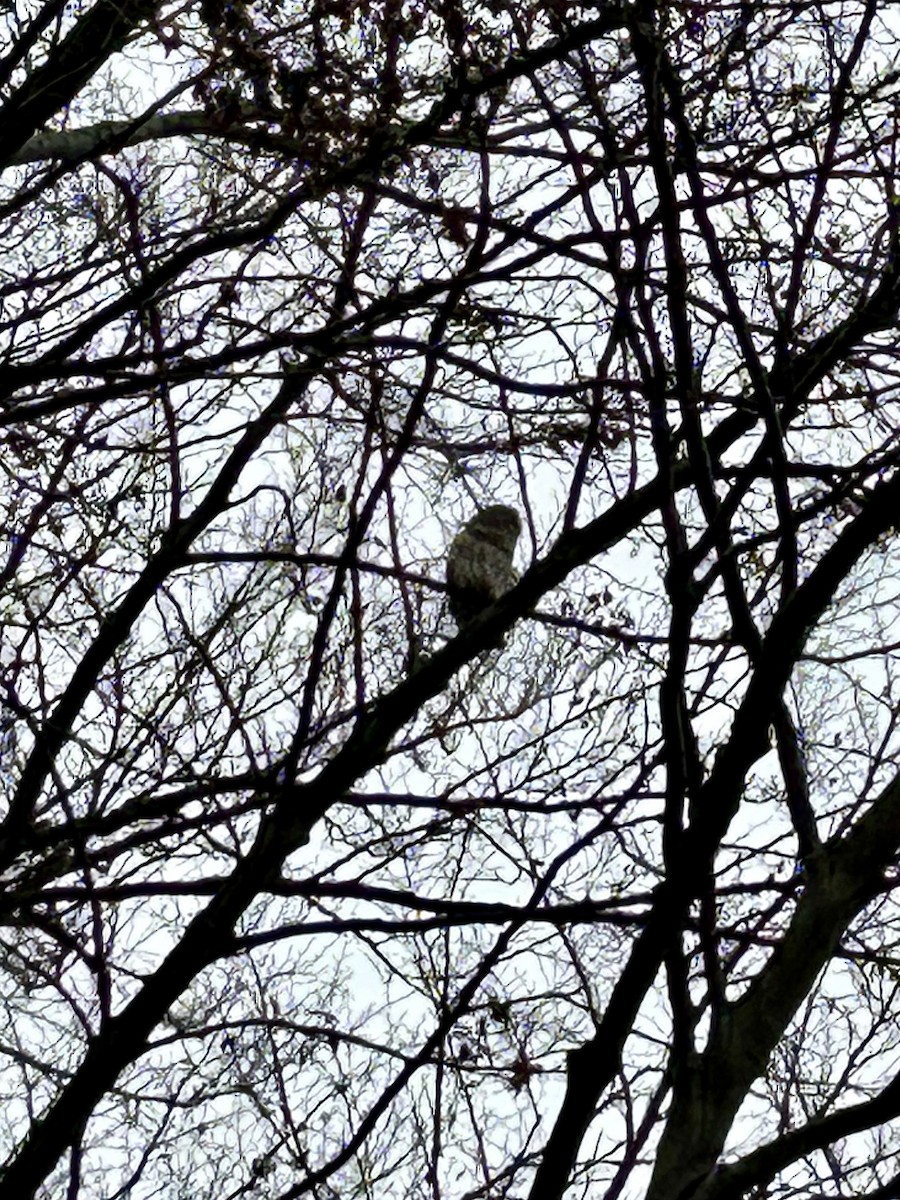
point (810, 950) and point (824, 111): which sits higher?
point (824, 111)

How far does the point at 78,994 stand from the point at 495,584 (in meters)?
2.06

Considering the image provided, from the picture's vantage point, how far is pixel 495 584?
4875 mm

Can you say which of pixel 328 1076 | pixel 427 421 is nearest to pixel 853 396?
pixel 427 421

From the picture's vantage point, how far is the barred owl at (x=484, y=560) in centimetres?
488

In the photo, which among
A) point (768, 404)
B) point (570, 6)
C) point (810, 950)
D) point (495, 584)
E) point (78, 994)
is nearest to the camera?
point (810, 950)

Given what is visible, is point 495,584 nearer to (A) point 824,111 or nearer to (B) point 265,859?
(B) point 265,859

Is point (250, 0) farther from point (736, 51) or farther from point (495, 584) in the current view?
point (495, 584)

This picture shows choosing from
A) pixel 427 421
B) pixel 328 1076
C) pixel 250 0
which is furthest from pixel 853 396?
pixel 328 1076

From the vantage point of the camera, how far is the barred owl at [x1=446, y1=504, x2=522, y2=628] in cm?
488

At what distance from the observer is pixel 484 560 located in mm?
4914

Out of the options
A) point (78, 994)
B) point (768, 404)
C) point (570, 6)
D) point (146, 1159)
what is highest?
point (570, 6)

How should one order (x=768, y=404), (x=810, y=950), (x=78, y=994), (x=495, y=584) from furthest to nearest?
1. (x=78, y=994)
2. (x=495, y=584)
3. (x=768, y=404)
4. (x=810, y=950)

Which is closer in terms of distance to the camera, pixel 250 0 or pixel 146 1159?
pixel 250 0

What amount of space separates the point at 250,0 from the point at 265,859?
2.14 m
